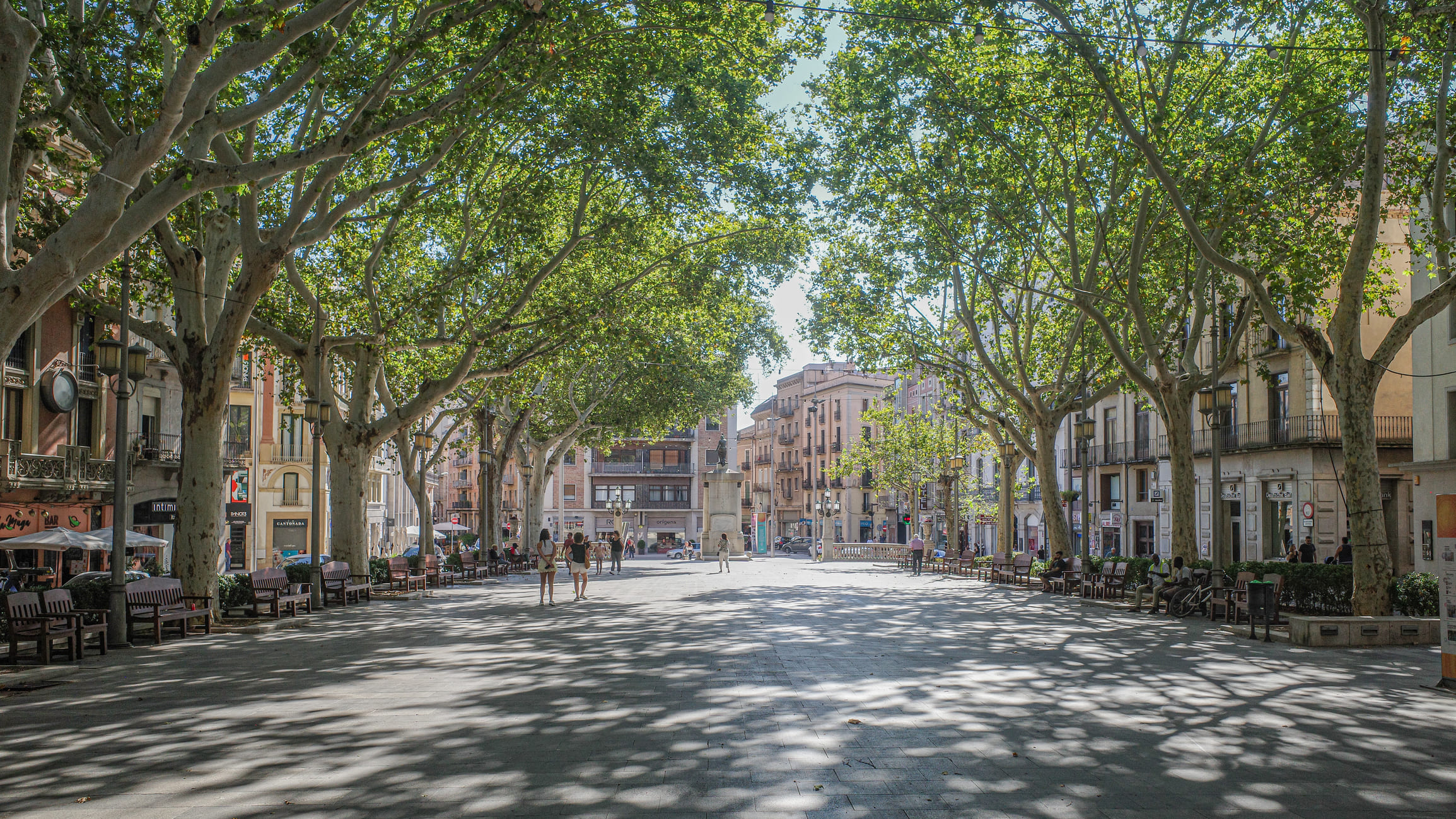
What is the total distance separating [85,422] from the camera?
34.5m

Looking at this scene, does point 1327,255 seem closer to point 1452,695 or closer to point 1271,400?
point 1452,695

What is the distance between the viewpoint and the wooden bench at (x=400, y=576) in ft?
83.4

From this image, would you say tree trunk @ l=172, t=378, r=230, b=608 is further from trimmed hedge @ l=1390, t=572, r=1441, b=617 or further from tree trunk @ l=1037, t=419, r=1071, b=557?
tree trunk @ l=1037, t=419, r=1071, b=557

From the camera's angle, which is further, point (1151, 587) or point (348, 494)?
point (348, 494)

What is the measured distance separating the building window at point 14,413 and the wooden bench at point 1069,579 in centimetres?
2907

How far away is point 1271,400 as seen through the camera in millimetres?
37531

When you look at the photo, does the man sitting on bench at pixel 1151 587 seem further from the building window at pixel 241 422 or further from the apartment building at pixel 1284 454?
the building window at pixel 241 422

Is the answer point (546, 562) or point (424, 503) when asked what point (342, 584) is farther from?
point (424, 503)

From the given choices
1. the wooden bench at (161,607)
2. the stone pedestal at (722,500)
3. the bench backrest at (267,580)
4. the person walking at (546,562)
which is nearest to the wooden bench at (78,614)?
the wooden bench at (161,607)

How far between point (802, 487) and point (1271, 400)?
62369 mm

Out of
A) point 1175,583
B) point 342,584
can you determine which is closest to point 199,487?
point 342,584

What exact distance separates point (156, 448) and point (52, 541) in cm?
1666

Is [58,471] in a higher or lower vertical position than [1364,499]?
higher

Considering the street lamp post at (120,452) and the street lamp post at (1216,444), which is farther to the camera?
the street lamp post at (1216,444)
